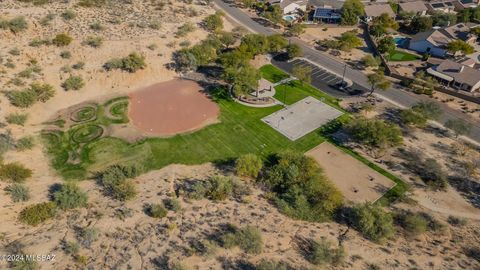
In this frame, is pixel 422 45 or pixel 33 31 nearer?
pixel 33 31

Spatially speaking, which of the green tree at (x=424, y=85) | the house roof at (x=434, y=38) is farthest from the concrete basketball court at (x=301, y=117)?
the house roof at (x=434, y=38)

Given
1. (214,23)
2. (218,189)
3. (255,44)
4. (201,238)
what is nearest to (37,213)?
(201,238)

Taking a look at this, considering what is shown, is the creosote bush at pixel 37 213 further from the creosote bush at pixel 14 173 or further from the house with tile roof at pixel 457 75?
the house with tile roof at pixel 457 75

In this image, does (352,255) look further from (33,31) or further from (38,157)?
(33,31)

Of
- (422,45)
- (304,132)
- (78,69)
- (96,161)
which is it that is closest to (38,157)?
(96,161)

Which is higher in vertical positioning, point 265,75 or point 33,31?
point 33,31

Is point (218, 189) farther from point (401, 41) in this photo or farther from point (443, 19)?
point (443, 19)
